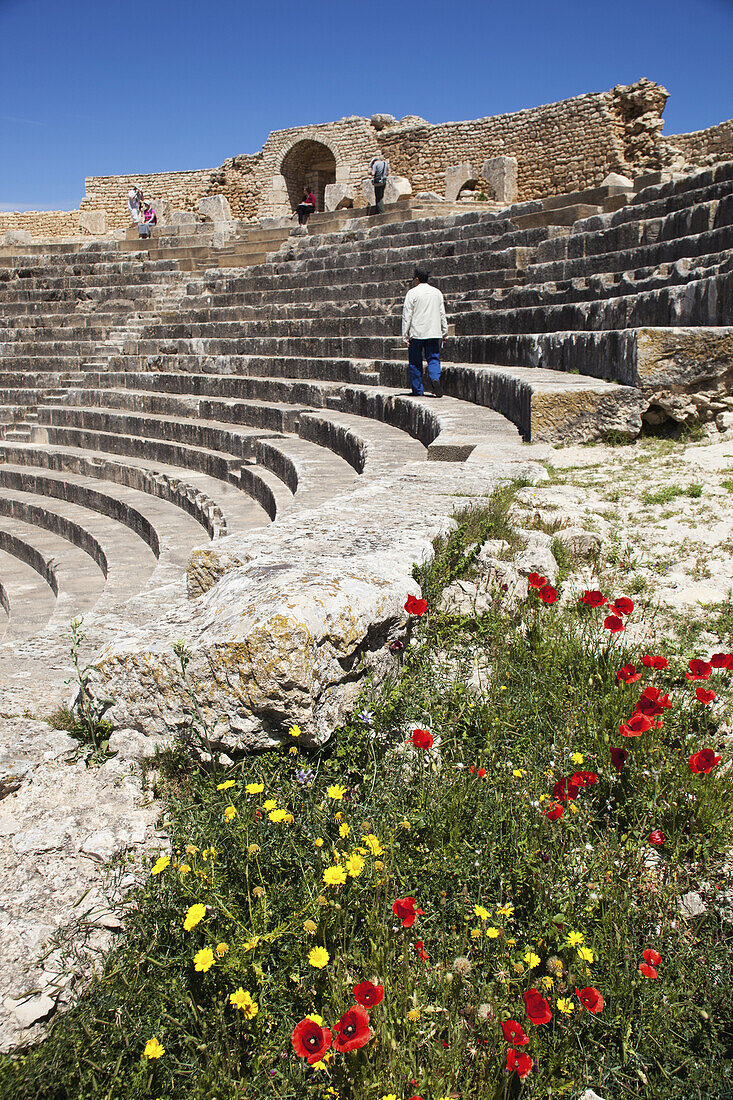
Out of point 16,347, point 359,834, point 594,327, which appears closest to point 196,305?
point 16,347

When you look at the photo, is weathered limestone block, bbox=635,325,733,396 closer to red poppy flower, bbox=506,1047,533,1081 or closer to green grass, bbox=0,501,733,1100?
green grass, bbox=0,501,733,1100

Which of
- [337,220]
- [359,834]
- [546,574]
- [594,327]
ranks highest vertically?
[337,220]

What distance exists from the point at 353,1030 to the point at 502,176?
20748 millimetres

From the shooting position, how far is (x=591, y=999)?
1.47 metres

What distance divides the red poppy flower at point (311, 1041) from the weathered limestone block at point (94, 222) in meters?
28.8

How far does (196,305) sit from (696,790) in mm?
14376

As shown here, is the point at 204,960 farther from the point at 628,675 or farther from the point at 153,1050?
the point at 628,675

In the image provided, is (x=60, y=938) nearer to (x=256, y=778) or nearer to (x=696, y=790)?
(x=256, y=778)

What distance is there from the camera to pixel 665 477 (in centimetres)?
429

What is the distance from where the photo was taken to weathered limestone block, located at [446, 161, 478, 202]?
768 inches

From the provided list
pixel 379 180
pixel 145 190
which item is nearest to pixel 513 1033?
pixel 379 180

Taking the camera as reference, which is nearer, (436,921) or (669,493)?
(436,921)

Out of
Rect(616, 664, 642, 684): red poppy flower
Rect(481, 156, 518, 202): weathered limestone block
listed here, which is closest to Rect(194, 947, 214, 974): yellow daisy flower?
Rect(616, 664, 642, 684): red poppy flower

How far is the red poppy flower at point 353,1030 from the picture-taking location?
1349 millimetres
